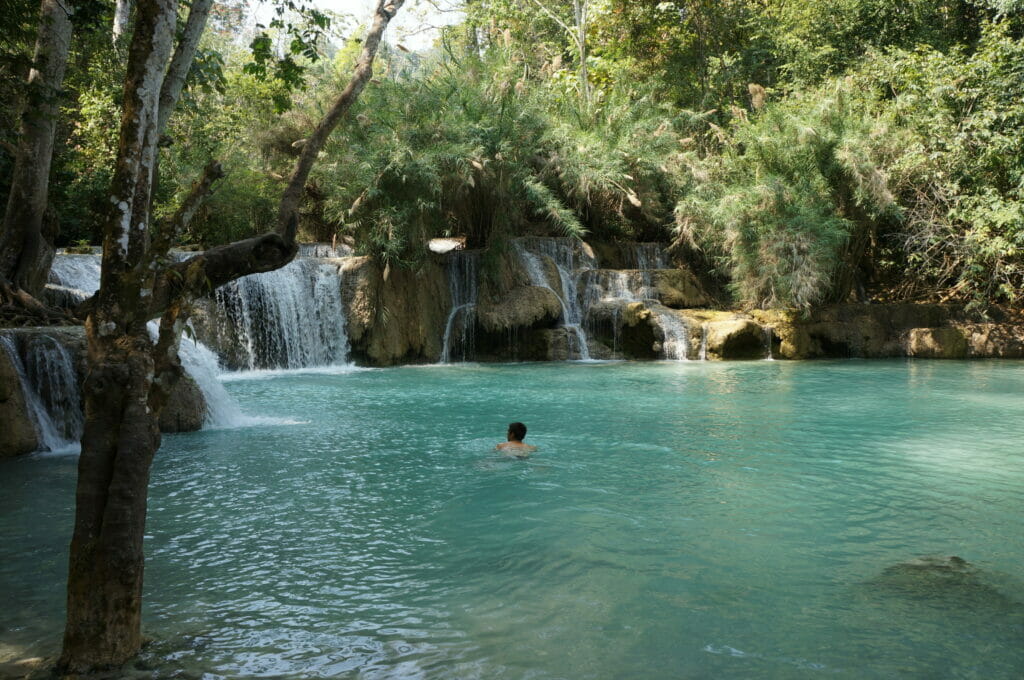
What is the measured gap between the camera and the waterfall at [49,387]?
9008 millimetres

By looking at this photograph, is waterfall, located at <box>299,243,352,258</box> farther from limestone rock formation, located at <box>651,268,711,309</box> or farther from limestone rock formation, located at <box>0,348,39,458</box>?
limestone rock formation, located at <box>0,348,39,458</box>

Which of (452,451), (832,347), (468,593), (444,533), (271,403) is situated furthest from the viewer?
(832,347)

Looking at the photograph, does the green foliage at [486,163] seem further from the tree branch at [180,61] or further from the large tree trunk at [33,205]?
the tree branch at [180,61]

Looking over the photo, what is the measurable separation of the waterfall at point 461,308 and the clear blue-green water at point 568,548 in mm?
9452

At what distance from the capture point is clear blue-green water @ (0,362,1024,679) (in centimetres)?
408

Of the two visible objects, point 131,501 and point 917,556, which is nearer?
point 131,501

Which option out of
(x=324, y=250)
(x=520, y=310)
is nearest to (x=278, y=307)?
(x=324, y=250)

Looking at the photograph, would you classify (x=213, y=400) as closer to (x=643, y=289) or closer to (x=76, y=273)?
(x=76, y=273)

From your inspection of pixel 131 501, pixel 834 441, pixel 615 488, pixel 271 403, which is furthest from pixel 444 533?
pixel 271 403

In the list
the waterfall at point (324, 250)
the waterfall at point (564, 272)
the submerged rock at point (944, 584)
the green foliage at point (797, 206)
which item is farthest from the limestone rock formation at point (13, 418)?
the green foliage at point (797, 206)

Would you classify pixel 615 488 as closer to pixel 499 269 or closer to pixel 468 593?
pixel 468 593

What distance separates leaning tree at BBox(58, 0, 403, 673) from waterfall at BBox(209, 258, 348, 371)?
14522mm

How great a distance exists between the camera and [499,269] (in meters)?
21.0

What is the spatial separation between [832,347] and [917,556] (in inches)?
641
